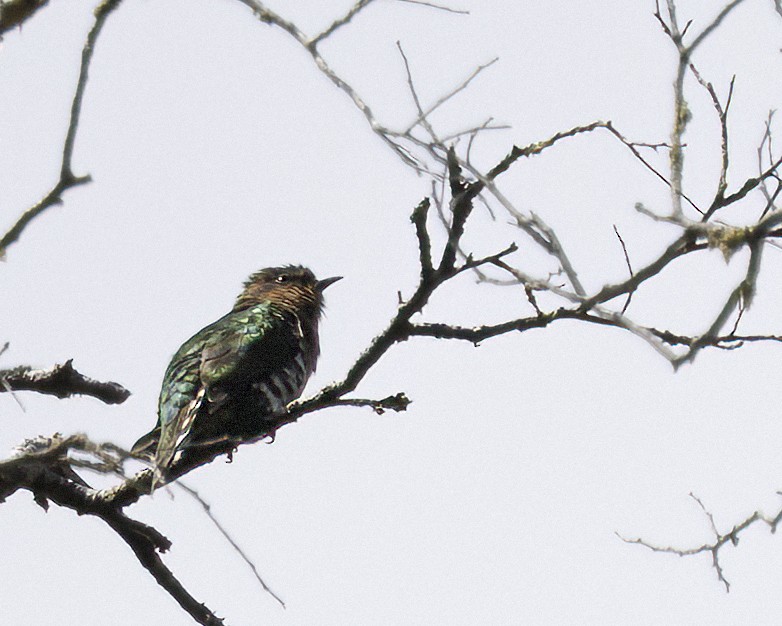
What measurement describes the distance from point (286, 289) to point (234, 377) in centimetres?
229

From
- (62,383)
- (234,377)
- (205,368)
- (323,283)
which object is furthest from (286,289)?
(62,383)

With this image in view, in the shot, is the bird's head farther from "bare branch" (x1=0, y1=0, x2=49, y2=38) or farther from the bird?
"bare branch" (x1=0, y1=0, x2=49, y2=38)

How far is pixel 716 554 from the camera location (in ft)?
20.3

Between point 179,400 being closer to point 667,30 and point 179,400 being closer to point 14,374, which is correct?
point 14,374

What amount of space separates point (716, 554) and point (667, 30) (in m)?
2.98

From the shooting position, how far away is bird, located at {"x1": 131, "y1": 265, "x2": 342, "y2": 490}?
6867 mm

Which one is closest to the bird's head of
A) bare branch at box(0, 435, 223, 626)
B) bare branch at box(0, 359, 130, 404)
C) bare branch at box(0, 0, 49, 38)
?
bare branch at box(0, 435, 223, 626)

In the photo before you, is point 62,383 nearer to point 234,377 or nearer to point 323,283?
point 234,377

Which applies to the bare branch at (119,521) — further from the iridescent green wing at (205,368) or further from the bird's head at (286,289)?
the bird's head at (286,289)

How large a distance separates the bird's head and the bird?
30 mm

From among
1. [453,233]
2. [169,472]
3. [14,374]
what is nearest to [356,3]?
[453,233]

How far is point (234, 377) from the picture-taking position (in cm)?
744

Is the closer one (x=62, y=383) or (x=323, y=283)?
(x=62, y=383)

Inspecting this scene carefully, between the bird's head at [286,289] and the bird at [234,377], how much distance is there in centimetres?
3
